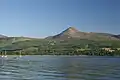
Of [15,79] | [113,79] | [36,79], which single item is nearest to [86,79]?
[113,79]

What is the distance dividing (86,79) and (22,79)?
11.4 metres

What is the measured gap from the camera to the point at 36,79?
55.8 metres

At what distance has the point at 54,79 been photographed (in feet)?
185

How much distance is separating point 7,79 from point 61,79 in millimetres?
9816

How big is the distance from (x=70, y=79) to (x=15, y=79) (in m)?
10.00

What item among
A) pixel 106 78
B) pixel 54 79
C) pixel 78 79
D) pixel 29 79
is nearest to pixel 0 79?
pixel 29 79

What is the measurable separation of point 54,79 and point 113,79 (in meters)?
10.7

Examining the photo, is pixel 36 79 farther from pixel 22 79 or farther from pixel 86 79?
pixel 86 79

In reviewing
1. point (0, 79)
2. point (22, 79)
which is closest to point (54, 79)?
point (22, 79)

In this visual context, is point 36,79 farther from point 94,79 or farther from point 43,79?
point 94,79

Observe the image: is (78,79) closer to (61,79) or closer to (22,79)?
(61,79)

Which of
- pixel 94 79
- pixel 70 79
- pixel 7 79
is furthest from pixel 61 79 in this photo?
pixel 7 79

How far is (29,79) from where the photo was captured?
55094mm

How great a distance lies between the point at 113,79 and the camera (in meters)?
56.8
